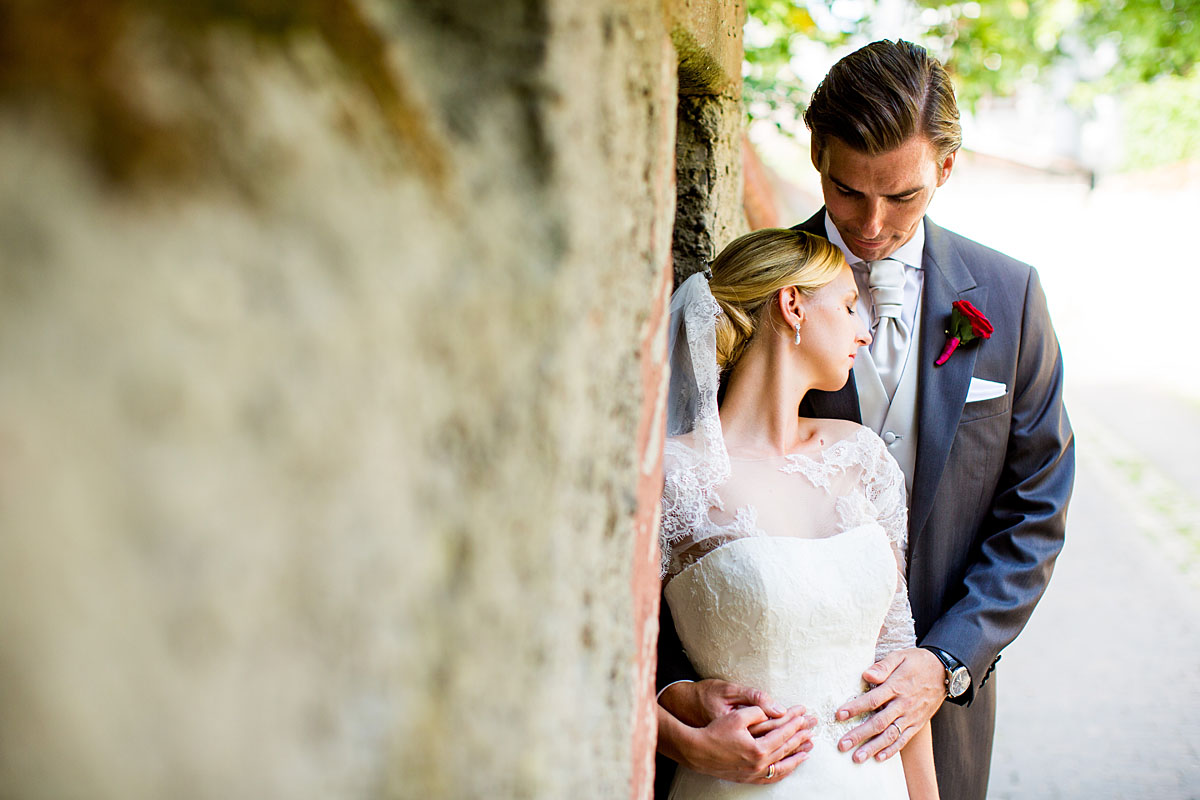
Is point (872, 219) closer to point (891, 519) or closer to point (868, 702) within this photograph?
point (891, 519)

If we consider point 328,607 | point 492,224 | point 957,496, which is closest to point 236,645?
point 328,607

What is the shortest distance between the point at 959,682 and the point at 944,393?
27.4 inches

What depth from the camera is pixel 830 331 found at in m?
2.20

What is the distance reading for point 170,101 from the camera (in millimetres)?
621

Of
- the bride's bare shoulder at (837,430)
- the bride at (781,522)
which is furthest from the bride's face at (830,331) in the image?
the bride's bare shoulder at (837,430)

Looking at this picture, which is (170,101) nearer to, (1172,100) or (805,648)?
(805,648)

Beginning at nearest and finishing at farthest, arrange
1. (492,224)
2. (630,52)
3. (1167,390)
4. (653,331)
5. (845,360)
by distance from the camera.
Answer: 1. (492,224)
2. (630,52)
3. (653,331)
4. (845,360)
5. (1167,390)

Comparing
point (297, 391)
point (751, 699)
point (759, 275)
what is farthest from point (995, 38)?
point (297, 391)

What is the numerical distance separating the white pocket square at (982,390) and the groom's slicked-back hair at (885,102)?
23.8 inches

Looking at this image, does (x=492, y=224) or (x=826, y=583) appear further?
(x=826, y=583)

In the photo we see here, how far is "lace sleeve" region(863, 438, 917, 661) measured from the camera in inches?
85.7

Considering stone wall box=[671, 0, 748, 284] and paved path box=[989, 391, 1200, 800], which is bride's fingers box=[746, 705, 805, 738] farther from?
paved path box=[989, 391, 1200, 800]

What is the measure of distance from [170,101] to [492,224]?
0.24m

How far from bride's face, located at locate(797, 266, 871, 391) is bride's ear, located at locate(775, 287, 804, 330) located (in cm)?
1
